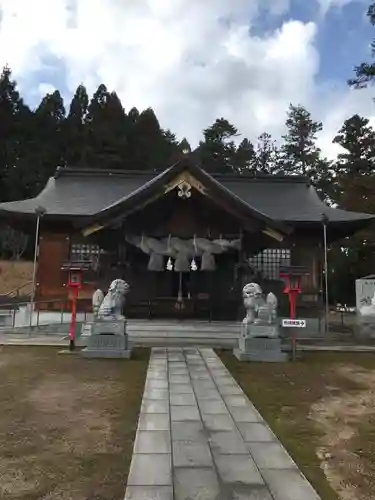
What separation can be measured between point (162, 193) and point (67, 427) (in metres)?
9.26

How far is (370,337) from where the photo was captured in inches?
502

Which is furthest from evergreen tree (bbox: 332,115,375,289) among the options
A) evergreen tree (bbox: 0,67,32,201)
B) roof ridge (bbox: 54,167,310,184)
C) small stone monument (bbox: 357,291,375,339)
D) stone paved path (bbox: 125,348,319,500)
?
evergreen tree (bbox: 0,67,32,201)

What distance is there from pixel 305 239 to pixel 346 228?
1.46 metres

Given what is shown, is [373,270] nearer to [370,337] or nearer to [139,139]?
[370,337]

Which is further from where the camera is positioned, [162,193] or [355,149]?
[355,149]

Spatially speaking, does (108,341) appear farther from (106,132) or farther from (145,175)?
(106,132)

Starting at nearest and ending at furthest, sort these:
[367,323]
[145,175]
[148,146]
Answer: [367,323]
[145,175]
[148,146]

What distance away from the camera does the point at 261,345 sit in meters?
9.16

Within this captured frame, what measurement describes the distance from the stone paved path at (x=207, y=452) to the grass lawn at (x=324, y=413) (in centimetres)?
20

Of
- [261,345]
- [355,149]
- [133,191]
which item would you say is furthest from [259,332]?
[355,149]

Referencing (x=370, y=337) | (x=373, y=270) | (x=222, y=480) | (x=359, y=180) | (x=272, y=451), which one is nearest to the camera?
(x=222, y=480)

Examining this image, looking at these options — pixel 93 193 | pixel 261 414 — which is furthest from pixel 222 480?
pixel 93 193

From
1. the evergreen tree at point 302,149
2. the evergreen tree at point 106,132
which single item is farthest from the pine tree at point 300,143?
the evergreen tree at point 106,132

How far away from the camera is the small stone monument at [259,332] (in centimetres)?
904
